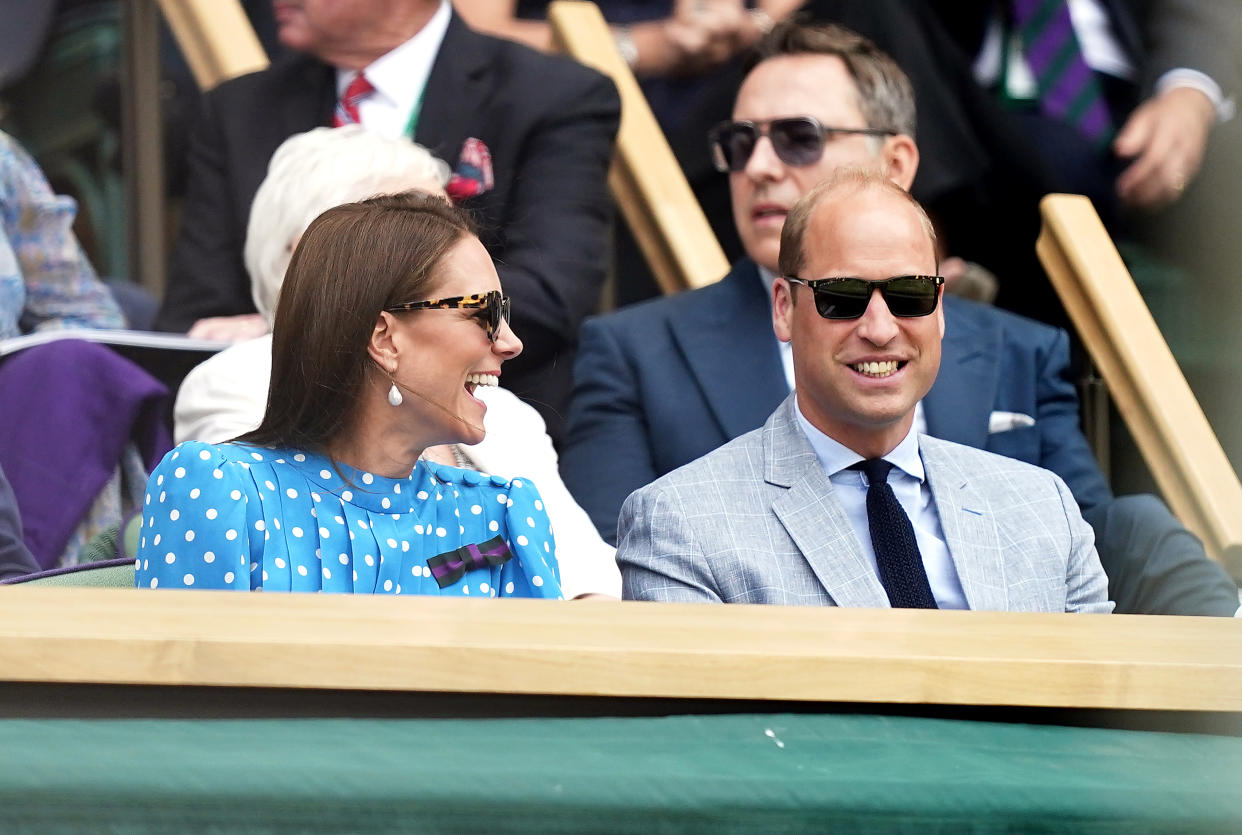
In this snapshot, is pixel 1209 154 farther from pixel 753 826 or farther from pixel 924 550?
pixel 753 826

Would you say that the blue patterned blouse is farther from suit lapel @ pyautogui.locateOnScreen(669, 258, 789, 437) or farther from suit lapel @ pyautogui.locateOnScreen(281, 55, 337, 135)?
suit lapel @ pyautogui.locateOnScreen(669, 258, 789, 437)

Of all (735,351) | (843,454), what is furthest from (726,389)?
(843,454)

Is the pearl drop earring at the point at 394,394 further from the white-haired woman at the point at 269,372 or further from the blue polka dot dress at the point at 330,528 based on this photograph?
the white-haired woman at the point at 269,372

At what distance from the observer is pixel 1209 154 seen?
3.53 metres

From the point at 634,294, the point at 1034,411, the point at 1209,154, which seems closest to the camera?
the point at 1034,411

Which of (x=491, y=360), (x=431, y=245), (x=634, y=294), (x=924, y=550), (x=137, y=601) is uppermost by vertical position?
(x=137, y=601)

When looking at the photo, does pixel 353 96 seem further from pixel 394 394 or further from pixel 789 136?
pixel 394 394

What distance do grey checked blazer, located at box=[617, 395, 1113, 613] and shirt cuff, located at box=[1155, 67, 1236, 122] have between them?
1564mm

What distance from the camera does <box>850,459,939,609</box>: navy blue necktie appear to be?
202 centimetres

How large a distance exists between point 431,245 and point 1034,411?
1.28 meters

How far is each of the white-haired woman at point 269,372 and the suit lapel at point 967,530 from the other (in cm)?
46

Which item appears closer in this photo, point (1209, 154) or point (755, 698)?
point (755, 698)

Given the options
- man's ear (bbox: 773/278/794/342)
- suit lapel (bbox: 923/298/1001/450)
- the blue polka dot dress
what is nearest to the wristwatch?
suit lapel (bbox: 923/298/1001/450)

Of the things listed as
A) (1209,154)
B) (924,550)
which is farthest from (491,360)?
(1209,154)
